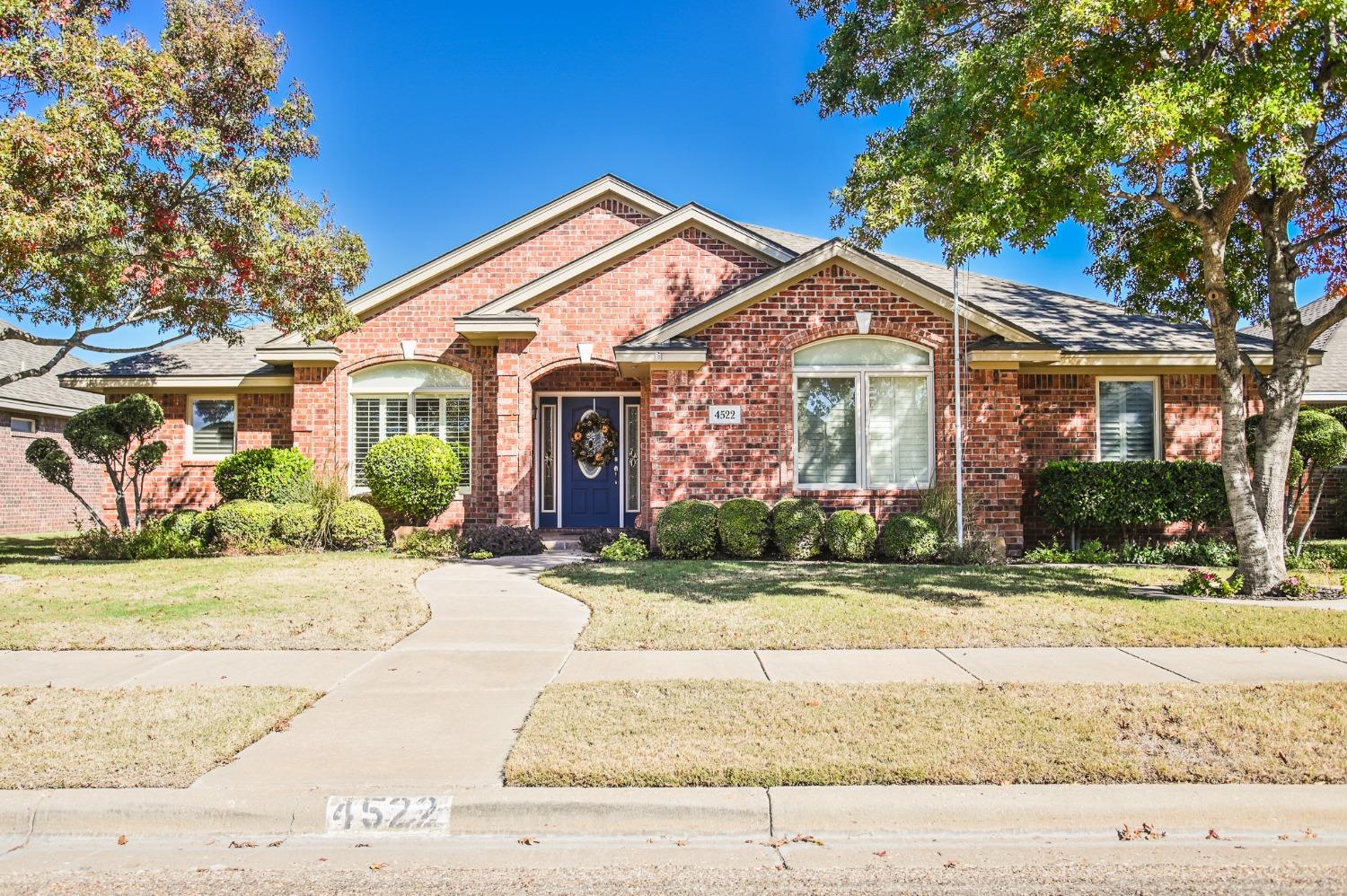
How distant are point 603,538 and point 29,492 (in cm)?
1732

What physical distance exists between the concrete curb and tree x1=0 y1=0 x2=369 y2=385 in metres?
6.80

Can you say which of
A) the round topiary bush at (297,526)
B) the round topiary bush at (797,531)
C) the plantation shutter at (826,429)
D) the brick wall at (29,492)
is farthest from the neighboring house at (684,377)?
the brick wall at (29,492)

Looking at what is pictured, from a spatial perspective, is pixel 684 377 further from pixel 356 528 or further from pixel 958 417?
pixel 356 528

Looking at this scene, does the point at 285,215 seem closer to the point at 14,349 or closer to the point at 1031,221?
the point at 1031,221

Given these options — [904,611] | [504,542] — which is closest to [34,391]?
[504,542]

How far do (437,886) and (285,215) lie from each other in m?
11.1

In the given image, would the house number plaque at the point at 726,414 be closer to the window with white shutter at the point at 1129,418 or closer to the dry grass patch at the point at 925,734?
the window with white shutter at the point at 1129,418

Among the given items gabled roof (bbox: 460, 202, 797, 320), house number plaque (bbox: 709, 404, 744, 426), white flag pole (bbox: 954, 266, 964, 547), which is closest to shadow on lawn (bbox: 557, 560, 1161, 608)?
white flag pole (bbox: 954, 266, 964, 547)

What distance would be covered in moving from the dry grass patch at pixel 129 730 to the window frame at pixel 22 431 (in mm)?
19164

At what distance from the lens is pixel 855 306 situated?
13.5m

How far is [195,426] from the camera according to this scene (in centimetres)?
1648

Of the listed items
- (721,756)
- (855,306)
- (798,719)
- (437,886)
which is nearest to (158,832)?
(437,886)

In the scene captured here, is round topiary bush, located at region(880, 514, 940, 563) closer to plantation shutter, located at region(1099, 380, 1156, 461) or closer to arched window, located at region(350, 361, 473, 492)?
plantation shutter, located at region(1099, 380, 1156, 461)

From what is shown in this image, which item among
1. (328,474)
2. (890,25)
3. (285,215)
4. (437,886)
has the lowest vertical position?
(437,886)
